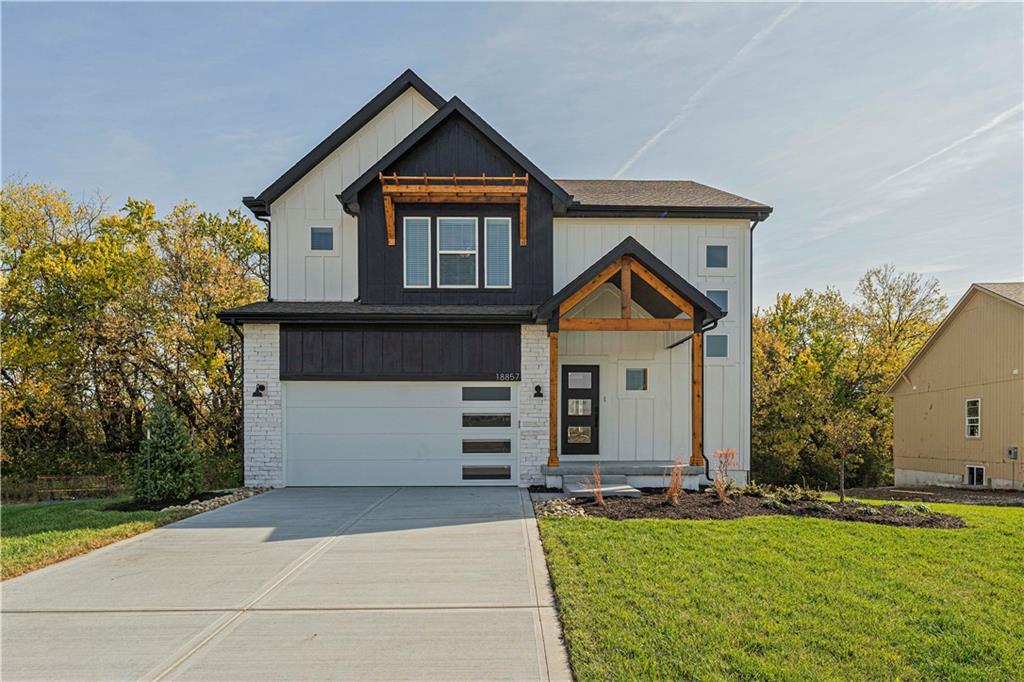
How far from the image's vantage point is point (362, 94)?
49.6ft

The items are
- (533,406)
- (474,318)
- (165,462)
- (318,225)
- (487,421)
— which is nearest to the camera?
(165,462)

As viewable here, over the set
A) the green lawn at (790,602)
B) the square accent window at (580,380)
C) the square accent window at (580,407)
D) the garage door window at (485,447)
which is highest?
the square accent window at (580,380)

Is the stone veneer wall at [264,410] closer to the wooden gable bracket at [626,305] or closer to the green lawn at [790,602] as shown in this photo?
the wooden gable bracket at [626,305]

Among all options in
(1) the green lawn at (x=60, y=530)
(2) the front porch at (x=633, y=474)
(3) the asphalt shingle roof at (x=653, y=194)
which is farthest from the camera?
(3) the asphalt shingle roof at (x=653, y=194)

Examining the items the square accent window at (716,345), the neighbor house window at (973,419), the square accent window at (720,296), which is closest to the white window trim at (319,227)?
the square accent window at (720,296)

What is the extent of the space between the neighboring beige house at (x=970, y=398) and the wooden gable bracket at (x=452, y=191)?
46.1 feet

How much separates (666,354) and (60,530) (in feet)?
36.8

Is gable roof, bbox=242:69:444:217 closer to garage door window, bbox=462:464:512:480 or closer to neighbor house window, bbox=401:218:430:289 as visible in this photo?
neighbor house window, bbox=401:218:430:289

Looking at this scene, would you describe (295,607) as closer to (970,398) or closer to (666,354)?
(666,354)

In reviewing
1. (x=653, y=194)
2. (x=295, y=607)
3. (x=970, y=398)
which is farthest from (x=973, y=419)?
(x=295, y=607)

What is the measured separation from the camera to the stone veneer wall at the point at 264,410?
13.4 meters

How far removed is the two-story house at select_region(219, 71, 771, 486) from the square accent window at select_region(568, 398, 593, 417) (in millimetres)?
31

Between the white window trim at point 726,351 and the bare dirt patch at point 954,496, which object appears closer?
the bare dirt patch at point 954,496

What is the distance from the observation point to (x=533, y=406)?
44.1 ft
